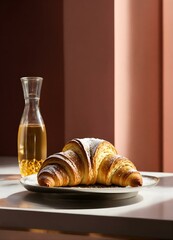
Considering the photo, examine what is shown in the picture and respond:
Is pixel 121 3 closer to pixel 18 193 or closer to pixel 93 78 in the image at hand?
pixel 93 78

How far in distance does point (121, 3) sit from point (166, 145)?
0.58 metres

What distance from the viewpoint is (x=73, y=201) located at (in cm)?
103

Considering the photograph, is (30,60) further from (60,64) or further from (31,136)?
(31,136)

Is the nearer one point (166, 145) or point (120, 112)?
point (120, 112)

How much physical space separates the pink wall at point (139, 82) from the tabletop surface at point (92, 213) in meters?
0.91

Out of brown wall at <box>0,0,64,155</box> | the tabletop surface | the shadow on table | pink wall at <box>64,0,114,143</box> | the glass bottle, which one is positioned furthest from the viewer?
brown wall at <box>0,0,64,155</box>

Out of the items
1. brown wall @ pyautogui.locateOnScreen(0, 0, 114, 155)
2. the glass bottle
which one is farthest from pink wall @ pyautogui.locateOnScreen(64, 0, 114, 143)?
the glass bottle

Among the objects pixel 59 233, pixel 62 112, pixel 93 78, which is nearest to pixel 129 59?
pixel 93 78

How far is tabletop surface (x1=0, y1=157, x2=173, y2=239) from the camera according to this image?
0.88 m

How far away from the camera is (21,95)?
2193 millimetres

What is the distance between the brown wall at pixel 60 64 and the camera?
78.3 inches

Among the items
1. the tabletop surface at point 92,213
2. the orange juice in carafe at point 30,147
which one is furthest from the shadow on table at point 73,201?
the orange juice in carafe at point 30,147

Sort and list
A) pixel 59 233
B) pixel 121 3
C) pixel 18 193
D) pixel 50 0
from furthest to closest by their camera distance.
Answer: pixel 50 0, pixel 121 3, pixel 18 193, pixel 59 233

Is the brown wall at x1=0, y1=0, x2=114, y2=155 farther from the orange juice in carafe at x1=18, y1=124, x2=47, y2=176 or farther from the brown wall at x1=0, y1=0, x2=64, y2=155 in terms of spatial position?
the orange juice in carafe at x1=18, y1=124, x2=47, y2=176
